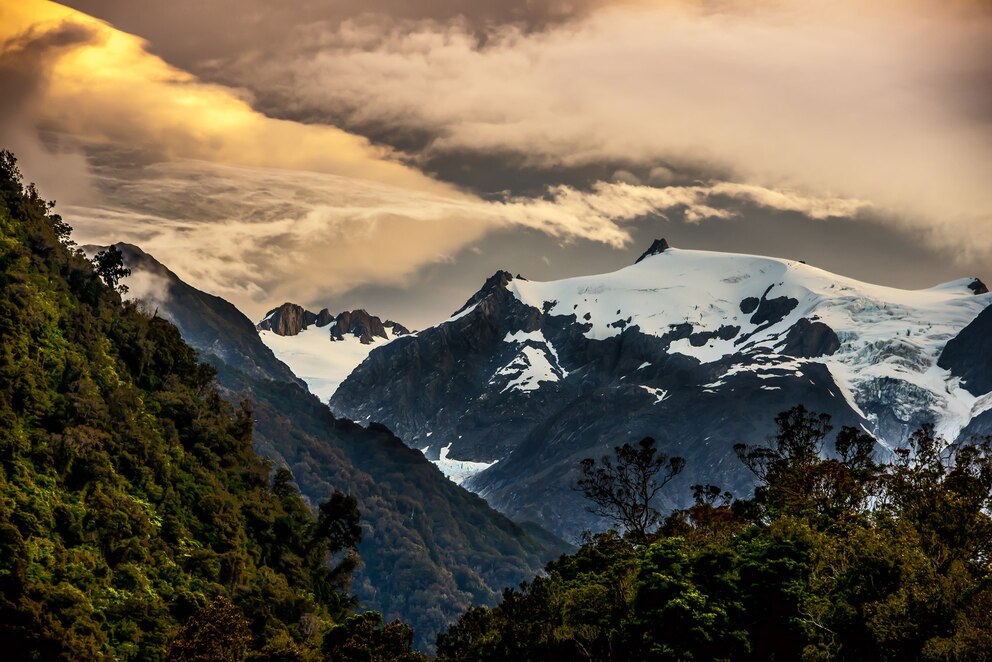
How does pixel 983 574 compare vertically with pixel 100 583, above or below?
above

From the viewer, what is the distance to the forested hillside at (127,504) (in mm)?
87625

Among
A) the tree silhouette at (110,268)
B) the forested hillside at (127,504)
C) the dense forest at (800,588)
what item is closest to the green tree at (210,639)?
the forested hillside at (127,504)

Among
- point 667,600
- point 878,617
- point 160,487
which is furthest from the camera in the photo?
point 160,487

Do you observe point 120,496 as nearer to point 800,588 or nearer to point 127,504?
point 127,504

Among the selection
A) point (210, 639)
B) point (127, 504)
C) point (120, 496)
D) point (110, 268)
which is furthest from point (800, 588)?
point (110, 268)

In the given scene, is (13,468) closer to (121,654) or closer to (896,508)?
(121,654)

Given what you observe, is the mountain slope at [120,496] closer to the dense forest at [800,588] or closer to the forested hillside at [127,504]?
the forested hillside at [127,504]

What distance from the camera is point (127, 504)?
11006cm

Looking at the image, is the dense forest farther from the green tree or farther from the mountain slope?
the green tree

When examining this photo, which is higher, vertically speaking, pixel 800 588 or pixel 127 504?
pixel 800 588

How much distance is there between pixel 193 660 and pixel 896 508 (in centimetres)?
5756

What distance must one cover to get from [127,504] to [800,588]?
6955 centimetres

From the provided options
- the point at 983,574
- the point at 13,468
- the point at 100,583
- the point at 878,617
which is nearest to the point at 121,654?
the point at 100,583

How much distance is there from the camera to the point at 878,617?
6431 centimetres
